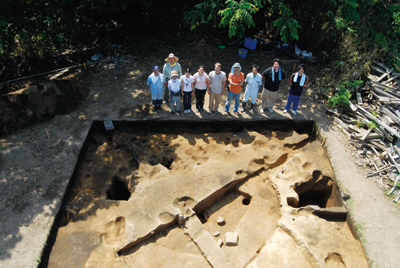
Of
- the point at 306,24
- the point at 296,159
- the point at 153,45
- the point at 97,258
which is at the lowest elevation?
the point at 97,258

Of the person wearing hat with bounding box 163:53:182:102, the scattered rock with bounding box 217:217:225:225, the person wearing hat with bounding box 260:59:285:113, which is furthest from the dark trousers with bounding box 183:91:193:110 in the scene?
the scattered rock with bounding box 217:217:225:225

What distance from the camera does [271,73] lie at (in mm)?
6988

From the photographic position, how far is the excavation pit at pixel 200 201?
471 centimetres

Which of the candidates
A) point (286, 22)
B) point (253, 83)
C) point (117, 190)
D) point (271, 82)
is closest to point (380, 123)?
point (271, 82)

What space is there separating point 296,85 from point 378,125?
7.01ft

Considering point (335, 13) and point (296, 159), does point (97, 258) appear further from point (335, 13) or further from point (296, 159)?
point (335, 13)

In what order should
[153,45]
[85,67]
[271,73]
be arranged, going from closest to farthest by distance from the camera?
[271,73]
[85,67]
[153,45]

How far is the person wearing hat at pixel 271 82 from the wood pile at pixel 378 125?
1636 millimetres

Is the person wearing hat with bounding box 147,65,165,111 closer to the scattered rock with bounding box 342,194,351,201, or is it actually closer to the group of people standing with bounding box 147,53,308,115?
the group of people standing with bounding box 147,53,308,115

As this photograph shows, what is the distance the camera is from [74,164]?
19.7ft

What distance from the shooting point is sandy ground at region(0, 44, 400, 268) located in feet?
15.6

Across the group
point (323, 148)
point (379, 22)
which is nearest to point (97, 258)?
point (323, 148)

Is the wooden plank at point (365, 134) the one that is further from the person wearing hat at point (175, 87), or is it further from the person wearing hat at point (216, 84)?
the person wearing hat at point (175, 87)

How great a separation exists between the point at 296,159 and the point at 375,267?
2504mm
